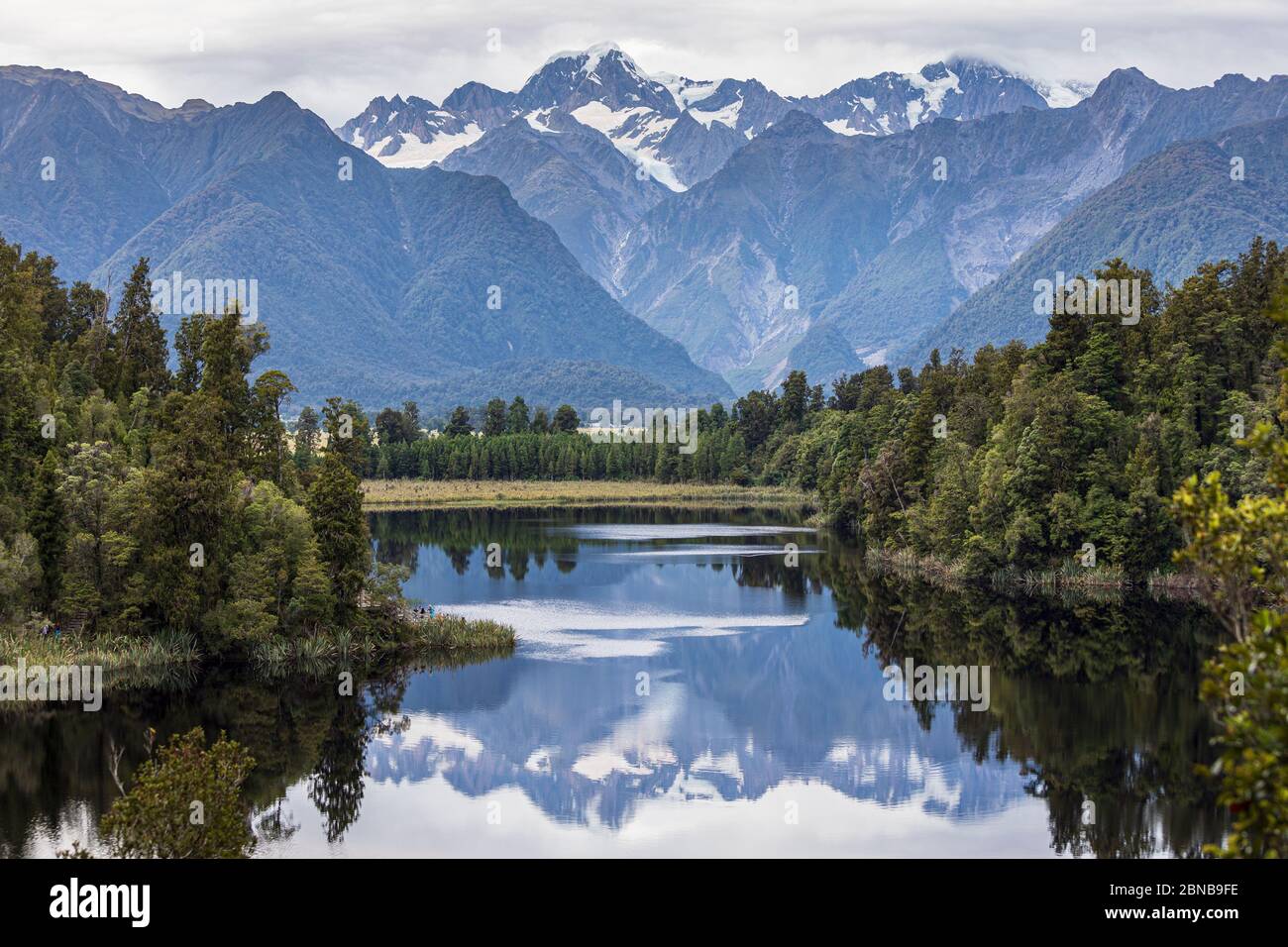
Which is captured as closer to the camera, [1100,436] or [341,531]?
[341,531]

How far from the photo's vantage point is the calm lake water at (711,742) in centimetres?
3831

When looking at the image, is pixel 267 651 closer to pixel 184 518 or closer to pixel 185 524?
pixel 185 524

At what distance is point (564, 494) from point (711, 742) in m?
131

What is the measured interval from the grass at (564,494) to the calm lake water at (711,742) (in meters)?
91.6

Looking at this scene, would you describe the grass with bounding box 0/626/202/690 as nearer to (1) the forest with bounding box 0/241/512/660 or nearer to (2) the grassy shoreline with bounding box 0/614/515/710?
(2) the grassy shoreline with bounding box 0/614/515/710

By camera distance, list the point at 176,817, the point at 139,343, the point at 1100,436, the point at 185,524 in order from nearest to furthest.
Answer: the point at 176,817, the point at 185,524, the point at 139,343, the point at 1100,436

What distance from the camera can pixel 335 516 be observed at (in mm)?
60375

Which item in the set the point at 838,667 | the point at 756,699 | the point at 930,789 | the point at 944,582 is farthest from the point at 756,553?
the point at 930,789

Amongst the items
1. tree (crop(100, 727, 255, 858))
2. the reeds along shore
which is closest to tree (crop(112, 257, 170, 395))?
the reeds along shore

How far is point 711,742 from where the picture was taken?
50094 mm

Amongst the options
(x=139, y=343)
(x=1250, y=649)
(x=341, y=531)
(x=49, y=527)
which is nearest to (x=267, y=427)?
(x=341, y=531)
